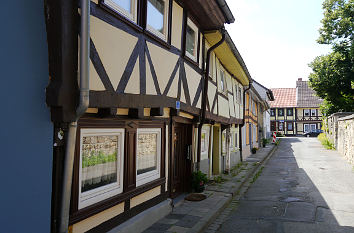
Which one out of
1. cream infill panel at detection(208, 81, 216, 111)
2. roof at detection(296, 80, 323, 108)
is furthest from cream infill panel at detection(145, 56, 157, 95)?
roof at detection(296, 80, 323, 108)

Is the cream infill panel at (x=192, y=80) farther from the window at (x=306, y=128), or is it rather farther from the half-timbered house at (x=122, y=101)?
the window at (x=306, y=128)

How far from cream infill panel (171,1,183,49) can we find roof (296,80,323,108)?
50.2 m

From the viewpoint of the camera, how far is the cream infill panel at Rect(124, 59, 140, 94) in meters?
4.37

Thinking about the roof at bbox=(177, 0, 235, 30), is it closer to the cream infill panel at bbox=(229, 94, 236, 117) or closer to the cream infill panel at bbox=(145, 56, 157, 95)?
the cream infill panel at bbox=(145, 56, 157, 95)

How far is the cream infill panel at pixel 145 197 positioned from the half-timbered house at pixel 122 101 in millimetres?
18

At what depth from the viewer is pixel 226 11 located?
7379 millimetres

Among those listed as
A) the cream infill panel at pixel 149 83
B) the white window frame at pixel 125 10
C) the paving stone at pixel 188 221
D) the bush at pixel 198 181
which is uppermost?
the white window frame at pixel 125 10

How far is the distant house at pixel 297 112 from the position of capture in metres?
51.6

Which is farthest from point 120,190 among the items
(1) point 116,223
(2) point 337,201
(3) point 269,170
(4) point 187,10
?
(3) point 269,170

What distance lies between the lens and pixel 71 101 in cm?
308

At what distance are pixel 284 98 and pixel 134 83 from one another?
54765 mm

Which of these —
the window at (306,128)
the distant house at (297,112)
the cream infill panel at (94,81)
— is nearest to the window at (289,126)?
the distant house at (297,112)

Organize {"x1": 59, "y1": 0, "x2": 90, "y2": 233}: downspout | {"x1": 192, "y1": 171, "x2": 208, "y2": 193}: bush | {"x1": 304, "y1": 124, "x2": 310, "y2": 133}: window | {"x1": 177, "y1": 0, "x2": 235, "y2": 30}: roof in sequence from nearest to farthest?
{"x1": 59, "y1": 0, "x2": 90, "y2": 233}: downspout < {"x1": 177, "y1": 0, "x2": 235, "y2": 30}: roof < {"x1": 192, "y1": 171, "x2": 208, "y2": 193}: bush < {"x1": 304, "y1": 124, "x2": 310, "y2": 133}: window

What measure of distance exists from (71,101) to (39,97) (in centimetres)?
33
